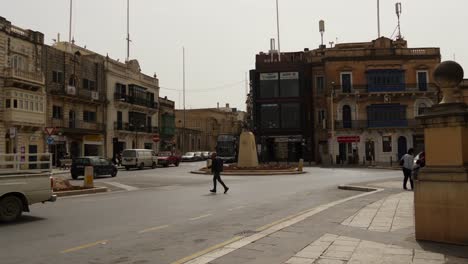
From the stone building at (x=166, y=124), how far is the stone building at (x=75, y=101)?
60.8ft

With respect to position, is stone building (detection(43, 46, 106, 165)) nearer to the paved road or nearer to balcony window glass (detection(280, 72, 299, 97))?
balcony window glass (detection(280, 72, 299, 97))

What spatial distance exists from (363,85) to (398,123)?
6.38 meters

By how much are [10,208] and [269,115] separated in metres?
55.2

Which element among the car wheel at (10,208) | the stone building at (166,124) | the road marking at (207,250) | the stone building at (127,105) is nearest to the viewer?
the road marking at (207,250)

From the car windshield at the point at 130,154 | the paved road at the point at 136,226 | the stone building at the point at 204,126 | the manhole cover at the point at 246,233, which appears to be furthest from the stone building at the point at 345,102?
the manhole cover at the point at 246,233

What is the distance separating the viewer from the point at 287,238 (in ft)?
31.4

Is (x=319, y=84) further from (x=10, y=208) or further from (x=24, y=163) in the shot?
(x=10, y=208)

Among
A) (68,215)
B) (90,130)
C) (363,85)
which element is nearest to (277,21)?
(363,85)

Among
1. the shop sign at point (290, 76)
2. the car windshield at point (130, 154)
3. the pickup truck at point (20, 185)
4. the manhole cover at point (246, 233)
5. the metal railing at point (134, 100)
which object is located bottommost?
the manhole cover at point (246, 233)

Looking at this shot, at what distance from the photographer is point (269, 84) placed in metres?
66.7

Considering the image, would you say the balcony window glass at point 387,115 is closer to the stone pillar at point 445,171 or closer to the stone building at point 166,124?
the stone building at point 166,124

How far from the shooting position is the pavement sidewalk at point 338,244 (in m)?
7.65

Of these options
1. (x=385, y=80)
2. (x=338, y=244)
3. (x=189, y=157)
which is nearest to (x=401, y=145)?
(x=385, y=80)

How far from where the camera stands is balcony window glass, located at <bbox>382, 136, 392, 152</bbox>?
200 ft
